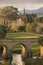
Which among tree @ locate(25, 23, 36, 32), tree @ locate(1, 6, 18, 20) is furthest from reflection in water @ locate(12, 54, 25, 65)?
tree @ locate(1, 6, 18, 20)

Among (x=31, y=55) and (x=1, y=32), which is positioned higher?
(x=1, y=32)

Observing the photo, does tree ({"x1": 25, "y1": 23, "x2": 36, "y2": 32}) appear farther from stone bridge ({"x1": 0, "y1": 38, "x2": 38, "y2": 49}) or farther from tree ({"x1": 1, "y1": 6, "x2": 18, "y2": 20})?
tree ({"x1": 1, "y1": 6, "x2": 18, "y2": 20})

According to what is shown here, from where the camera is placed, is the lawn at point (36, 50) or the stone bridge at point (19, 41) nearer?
the stone bridge at point (19, 41)

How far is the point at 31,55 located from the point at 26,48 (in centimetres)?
81

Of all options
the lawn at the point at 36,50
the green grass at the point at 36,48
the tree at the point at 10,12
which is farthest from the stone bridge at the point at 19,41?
the tree at the point at 10,12

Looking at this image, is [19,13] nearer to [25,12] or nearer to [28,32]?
[25,12]

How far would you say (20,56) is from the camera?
20.7m

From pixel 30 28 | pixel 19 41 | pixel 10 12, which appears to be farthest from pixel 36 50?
pixel 10 12

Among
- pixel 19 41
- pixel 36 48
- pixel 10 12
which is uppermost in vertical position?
pixel 10 12

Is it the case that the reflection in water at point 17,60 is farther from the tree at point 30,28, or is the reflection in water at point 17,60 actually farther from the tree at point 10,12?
the tree at point 10,12

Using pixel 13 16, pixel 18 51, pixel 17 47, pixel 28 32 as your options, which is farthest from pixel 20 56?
pixel 13 16

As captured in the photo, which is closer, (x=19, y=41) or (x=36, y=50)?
(x=19, y=41)

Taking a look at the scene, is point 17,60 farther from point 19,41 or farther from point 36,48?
point 36,48

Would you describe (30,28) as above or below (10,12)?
below
